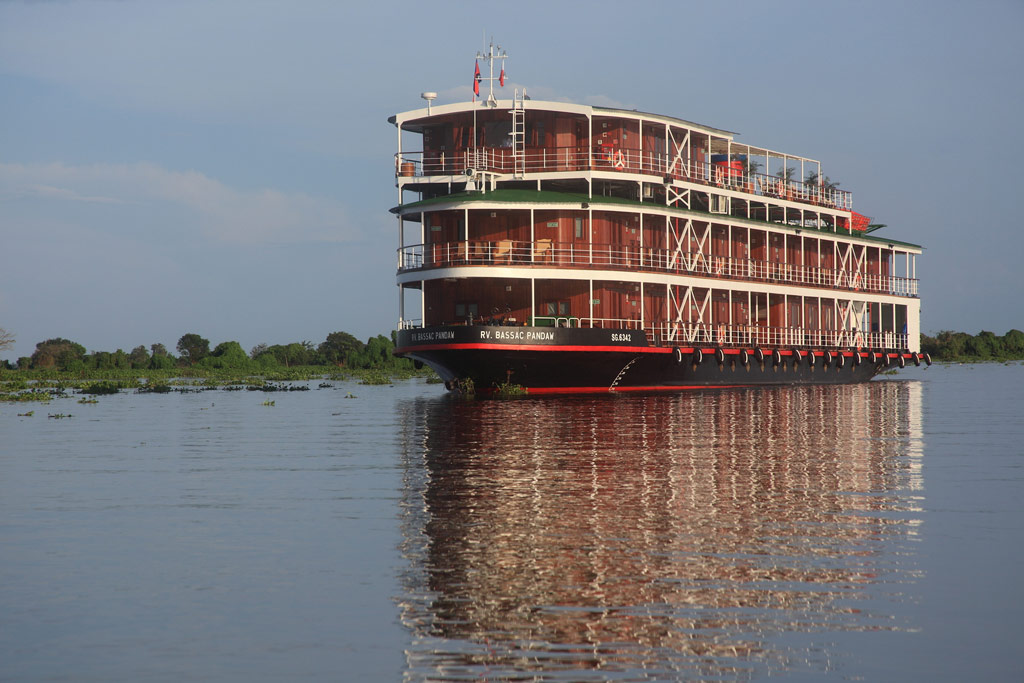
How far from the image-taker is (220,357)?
83.1 metres

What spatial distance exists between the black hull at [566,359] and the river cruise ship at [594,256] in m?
0.07

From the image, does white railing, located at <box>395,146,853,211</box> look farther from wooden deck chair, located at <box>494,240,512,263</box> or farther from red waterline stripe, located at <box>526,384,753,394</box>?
red waterline stripe, located at <box>526,384,753,394</box>

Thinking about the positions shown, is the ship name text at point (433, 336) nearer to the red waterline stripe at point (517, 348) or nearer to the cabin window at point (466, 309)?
the red waterline stripe at point (517, 348)

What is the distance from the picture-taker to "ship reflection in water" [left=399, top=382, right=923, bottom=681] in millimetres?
6301

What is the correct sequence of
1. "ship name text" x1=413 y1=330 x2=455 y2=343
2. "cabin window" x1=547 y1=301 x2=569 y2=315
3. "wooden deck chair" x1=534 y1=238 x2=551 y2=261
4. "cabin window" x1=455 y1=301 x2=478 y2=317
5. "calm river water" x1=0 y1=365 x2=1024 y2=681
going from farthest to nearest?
1. "cabin window" x1=547 y1=301 x2=569 y2=315
2. "cabin window" x1=455 y1=301 x2=478 y2=317
3. "wooden deck chair" x1=534 y1=238 x2=551 y2=261
4. "ship name text" x1=413 y1=330 x2=455 y2=343
5. "calm river water" x1=0 y1=365 x2=1024 y2=681

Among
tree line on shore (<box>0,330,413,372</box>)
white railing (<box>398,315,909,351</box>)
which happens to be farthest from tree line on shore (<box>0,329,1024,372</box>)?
white railing (<box>398,315,909,351</box>)

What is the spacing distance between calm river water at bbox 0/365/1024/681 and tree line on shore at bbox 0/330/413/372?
2473 inches

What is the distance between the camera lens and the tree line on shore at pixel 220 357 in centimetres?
7975

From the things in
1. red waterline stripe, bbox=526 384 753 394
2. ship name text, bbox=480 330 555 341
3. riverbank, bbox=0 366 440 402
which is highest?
ship name text, bbox=480 330 555 341

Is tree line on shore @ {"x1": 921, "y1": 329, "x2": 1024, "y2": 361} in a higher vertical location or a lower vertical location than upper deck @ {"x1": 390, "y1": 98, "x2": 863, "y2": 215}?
lower

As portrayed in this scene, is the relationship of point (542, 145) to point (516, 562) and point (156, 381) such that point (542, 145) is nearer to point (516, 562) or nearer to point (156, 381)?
point (156, 381)

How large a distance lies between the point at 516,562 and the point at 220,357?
255 ft

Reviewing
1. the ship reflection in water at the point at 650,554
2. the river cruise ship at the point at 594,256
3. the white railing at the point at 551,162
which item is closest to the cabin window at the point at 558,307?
the river cruise ship at the point at 594,256

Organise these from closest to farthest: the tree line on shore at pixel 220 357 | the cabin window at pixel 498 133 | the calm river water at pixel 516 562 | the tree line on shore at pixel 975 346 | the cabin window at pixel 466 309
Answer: the calm river water at pixel 516 562 → the cabin window at pixel 466 309 → the cabin window at pixel 498 133 → the tree line on shore at pixel 220 357 → the tree line on shore at pixel 975 346
